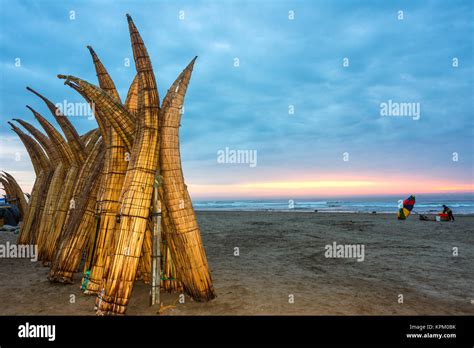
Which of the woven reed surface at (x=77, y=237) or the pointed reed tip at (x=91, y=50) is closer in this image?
the pointed reed tip at (x=91, y=50)

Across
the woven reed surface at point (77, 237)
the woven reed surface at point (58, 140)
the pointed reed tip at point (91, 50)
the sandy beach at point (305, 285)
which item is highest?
the pointed reed tip at point (91, 50)

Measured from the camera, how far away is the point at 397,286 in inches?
288

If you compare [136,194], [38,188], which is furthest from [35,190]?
[136,194]

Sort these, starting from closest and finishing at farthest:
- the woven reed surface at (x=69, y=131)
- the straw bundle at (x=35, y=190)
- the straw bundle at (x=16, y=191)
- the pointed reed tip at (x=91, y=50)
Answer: the pointed reed tip at (x=91, y=50)
the woven reed surface at (x=69, y=131)
the straw bundle at (x=35, y=190)
the straw bundle at (x=16, y=191)

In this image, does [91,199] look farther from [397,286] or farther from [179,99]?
[397,286]

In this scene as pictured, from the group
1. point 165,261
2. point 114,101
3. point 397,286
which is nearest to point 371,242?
point 397,286

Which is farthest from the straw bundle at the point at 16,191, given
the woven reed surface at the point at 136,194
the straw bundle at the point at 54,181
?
the woven reed surface at the point at 136,194

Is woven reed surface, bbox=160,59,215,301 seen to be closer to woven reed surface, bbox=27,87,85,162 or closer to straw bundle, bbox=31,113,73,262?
woven reed surface, bbox=27,87,85,162

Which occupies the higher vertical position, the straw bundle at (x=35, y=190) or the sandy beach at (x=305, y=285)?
the straw bundle at (x=35, y=190)

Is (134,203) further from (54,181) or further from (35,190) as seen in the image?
(35,190)

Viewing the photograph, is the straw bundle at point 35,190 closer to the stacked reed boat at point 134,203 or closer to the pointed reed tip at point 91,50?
the stacked reed boat at point 134,203

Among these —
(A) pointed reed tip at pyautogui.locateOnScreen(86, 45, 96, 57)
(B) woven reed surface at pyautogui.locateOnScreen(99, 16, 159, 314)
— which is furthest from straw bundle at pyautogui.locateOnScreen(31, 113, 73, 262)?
(B) woven reed surface at pyautogui.locateOnScreen(99, 16, 159, 314)

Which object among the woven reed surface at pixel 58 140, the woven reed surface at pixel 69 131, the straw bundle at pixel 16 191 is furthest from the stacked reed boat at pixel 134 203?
the straw bundle at pixel 16 191

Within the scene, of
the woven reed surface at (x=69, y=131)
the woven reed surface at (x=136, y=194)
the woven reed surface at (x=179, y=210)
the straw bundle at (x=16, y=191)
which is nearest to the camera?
the woven reed surface at (x=136, y=194)
